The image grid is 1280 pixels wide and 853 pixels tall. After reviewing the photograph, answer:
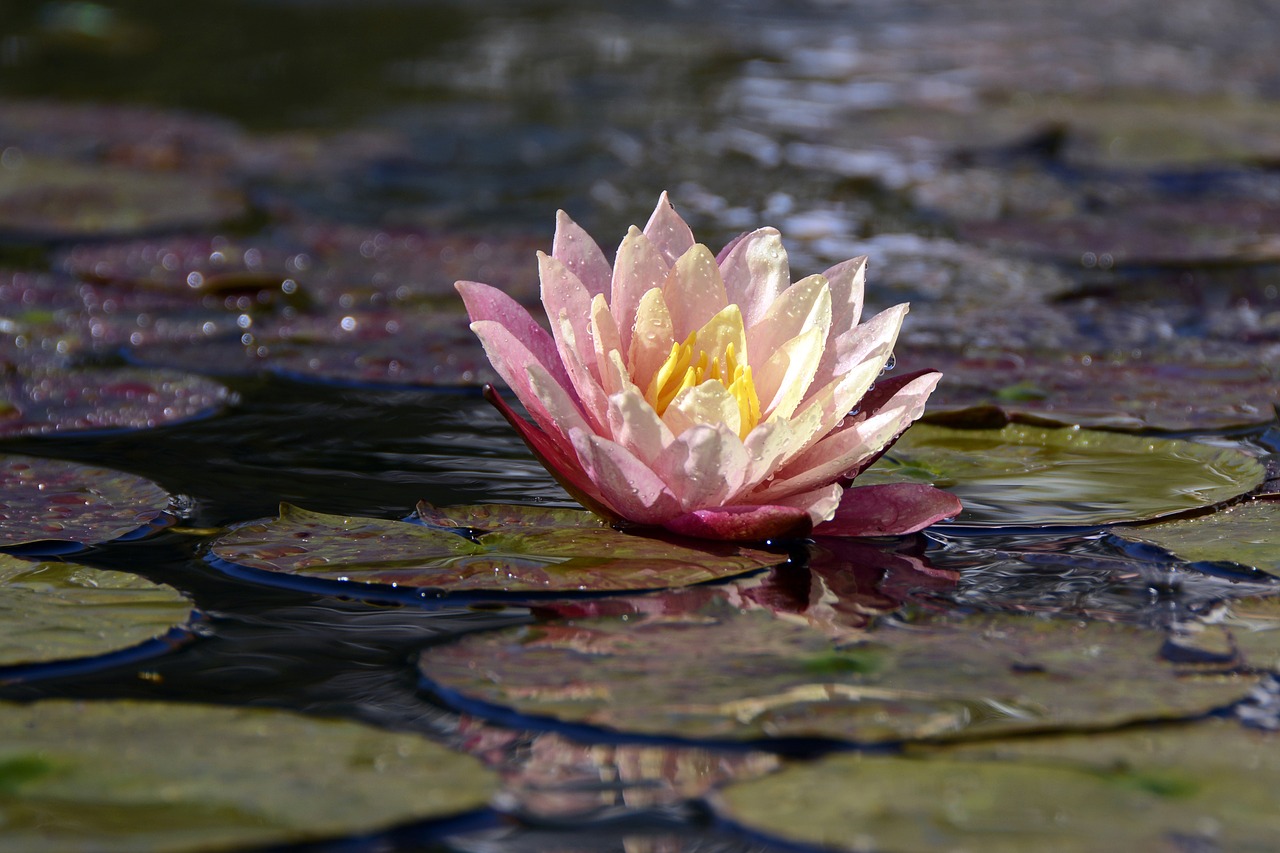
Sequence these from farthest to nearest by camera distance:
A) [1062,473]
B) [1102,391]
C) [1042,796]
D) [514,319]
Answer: [1102,391]
[1062,473]
[514,319]
[1042,796]

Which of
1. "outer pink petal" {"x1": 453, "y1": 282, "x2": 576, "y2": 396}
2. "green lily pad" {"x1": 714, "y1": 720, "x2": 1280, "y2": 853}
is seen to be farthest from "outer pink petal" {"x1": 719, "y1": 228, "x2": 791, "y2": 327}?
"green lily pad" {"x1": 714, "y1": 720, "x2": 1280, "y2": 853}

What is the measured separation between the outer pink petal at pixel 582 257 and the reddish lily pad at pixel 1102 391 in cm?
54

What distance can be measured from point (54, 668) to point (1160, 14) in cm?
690

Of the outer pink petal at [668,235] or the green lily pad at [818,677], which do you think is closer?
the green lily pad at [818,677]

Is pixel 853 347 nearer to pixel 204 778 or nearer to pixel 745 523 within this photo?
pixel 745 523

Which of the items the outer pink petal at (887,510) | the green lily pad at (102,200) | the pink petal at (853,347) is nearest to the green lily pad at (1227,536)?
the outer pink petal at (887,510)

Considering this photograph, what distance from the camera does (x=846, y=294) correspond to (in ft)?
4.90

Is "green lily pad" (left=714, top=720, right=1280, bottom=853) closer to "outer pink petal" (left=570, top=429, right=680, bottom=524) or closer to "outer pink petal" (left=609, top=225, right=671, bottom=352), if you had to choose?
"outer pink petal" (left=570, top=429, right=680, bottom=524)

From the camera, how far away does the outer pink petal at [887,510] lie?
1426 mm

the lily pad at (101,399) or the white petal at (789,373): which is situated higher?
the white petal at (789,373)

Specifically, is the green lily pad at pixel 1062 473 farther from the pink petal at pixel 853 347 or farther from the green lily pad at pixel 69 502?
the green lily pad at pixel 69 502

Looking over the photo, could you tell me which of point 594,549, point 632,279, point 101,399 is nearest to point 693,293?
point 632,279

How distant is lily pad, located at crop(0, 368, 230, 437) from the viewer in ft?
6.31

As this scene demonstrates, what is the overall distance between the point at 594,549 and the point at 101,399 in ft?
3.33
